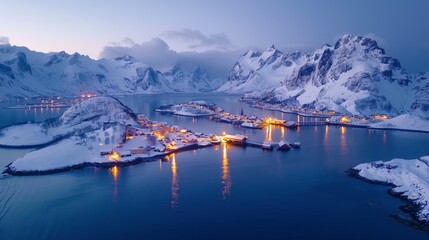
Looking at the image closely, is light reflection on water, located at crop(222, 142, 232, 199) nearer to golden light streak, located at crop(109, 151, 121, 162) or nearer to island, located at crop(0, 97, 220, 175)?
island, located at crop(0, 97, 220, 175)

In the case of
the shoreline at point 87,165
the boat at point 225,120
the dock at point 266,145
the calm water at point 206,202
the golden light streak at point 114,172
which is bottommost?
the calm water at point 206,202

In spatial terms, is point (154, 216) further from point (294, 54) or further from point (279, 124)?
point (294, 54)

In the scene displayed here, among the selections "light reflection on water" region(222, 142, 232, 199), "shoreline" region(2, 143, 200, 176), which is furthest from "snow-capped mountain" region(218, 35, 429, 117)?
"shoreline" region(2, 143, 200, 176)

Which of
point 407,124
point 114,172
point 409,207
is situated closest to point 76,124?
point 114,172

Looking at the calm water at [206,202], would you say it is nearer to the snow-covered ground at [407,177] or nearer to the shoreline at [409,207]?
the shoreline at [409,207]

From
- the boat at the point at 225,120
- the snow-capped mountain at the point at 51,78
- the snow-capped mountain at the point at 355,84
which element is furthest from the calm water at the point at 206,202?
the snow-capped mountain at the point at 51,78

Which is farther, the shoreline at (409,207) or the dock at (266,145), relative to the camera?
the dock at (266,145)
